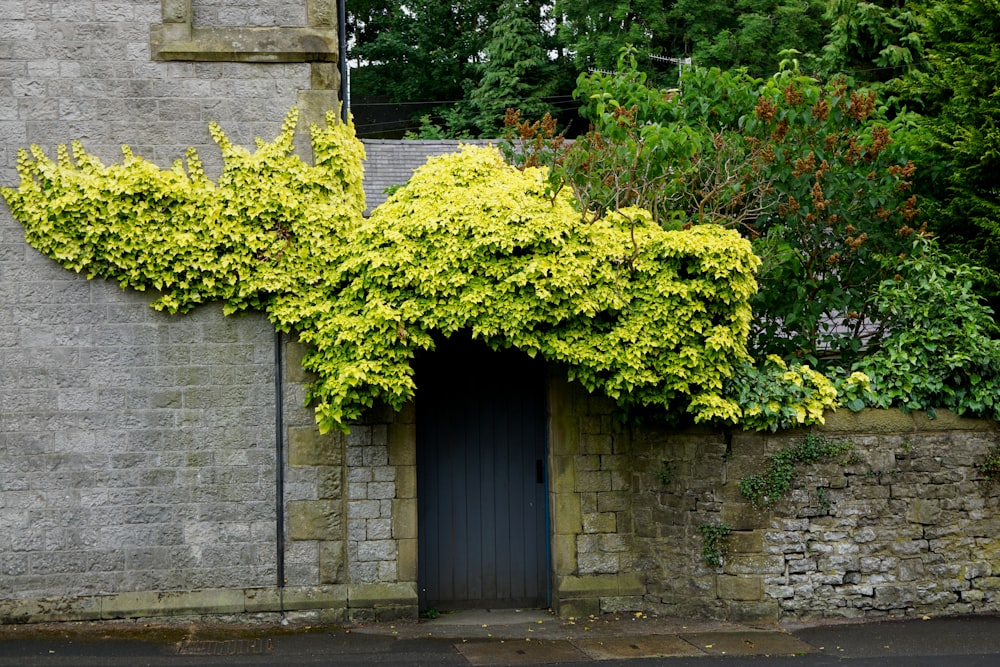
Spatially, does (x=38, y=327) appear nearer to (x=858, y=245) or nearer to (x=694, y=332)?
(x=694, y=332)

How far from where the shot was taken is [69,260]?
7816 millimetres

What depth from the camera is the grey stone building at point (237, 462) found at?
25.7ft

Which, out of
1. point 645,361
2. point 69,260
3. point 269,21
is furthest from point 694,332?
point 69,260

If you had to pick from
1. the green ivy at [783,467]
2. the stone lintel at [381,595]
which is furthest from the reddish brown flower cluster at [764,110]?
the stone lintel at [381,595]

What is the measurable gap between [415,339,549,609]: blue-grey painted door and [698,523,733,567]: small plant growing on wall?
149 centimetres

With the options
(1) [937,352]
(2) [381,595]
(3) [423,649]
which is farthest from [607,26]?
(3) [423,649]

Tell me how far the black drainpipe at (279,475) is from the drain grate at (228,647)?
559 millimetres

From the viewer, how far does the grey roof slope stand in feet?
48.1

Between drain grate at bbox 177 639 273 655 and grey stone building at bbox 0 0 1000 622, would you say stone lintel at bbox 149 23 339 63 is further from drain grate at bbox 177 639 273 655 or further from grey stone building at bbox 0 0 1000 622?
drain grate at bbox 177 639 273 655

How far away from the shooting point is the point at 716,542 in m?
8.00

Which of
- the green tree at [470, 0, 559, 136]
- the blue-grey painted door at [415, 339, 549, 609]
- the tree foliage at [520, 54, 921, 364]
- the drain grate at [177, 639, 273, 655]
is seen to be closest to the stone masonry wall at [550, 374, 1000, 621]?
the blue-grey painted door at [415, 339, 549, 609]

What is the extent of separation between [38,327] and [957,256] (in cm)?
799

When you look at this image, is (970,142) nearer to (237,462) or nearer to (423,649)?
(423,649)

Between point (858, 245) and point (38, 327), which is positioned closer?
point (38, 327)
